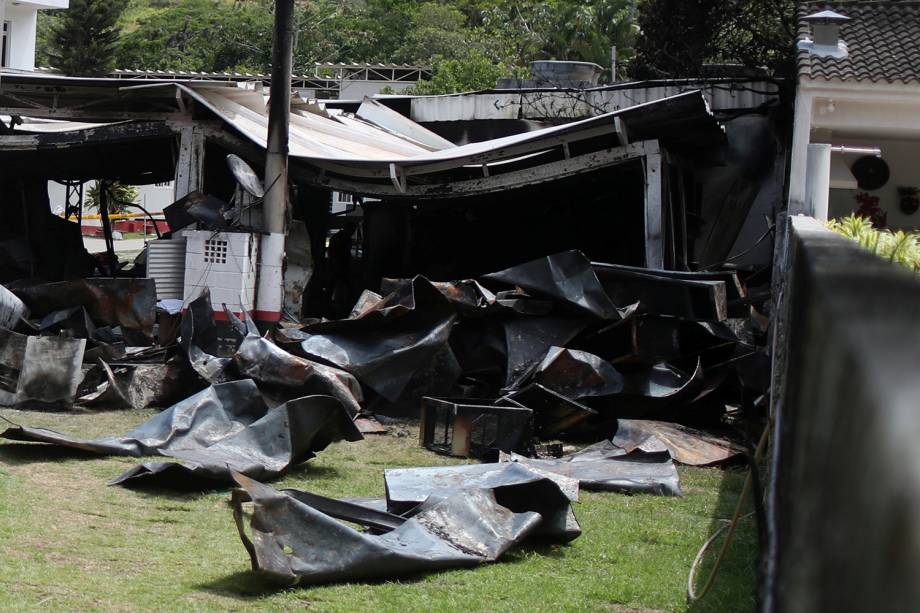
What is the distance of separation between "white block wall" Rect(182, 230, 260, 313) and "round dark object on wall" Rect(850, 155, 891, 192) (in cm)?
Answer: 1101

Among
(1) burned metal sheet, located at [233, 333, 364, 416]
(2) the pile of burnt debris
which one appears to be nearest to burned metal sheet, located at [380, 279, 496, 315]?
(2) the pile of burnt debris

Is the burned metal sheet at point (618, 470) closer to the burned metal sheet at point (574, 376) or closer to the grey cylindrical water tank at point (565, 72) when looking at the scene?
the burned metal sheet at point (574, 376)

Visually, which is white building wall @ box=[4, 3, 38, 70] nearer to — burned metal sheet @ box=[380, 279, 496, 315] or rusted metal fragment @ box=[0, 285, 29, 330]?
rusted metal fragment @ box=[0, 285, 29, 330]

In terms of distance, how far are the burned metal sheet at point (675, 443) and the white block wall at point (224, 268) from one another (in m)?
5.58

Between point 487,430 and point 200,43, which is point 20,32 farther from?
point 487,430

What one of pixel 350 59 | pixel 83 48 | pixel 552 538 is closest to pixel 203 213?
pixel 552 538

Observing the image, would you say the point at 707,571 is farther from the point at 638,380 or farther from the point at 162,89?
the point at 162,89

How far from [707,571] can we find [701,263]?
10804 mm

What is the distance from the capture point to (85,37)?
58.4 metres

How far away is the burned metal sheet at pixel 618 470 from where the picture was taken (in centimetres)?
772

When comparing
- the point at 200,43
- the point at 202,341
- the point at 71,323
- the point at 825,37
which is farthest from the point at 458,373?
the point at 200,43

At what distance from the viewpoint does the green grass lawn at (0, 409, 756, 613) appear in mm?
4934

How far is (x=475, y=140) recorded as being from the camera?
64.6ft

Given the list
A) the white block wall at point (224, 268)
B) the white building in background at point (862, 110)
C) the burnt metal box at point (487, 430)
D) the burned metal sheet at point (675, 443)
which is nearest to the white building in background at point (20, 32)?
the white building in background at point (862, 110)
